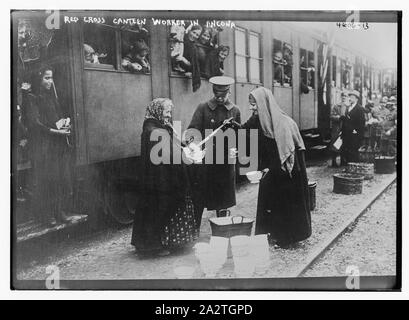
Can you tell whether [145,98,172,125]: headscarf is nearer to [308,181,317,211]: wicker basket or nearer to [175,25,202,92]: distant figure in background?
[175,25,202,92]: distant figure in background

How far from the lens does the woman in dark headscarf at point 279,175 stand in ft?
13.6

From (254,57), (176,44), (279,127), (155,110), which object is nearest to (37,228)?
(155,110)

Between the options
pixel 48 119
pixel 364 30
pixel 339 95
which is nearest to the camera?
pixel 48 119

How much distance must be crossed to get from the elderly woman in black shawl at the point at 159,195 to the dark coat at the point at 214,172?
251 millimetres

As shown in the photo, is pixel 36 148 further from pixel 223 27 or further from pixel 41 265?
pixel 223 27

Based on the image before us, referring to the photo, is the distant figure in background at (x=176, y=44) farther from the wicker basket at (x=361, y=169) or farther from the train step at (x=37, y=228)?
the wicker basket at (x=361, y=169)

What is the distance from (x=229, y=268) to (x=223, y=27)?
7.86ft

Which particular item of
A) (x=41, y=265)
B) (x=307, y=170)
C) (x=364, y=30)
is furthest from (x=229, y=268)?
(x=364, y=30)

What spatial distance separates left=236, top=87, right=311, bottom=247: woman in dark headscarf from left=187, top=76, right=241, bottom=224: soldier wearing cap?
255 millimetres

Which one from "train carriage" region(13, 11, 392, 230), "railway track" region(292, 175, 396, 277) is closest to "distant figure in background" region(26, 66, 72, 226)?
"train carriage" region(13, 11, 392, 230)

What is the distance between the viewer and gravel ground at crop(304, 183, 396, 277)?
167 inches

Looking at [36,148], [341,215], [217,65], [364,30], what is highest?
[364,30]

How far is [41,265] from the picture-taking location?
4078 mm

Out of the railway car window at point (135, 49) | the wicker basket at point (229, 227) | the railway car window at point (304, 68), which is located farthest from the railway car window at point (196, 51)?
the wicker basket at point (229, 227)
